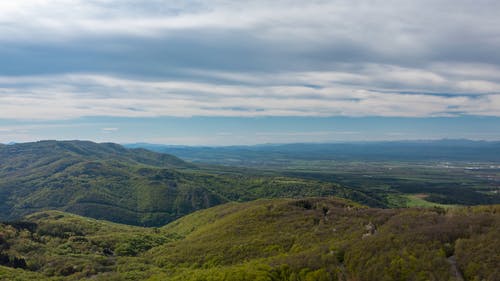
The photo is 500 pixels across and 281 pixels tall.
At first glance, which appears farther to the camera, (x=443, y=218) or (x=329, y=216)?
(x=329, y=216)

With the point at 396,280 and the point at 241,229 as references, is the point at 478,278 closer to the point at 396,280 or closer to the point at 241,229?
the point at 396,280

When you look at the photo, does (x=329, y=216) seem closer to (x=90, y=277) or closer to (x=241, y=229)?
→ (x=241, y=229)

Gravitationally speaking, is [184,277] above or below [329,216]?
below

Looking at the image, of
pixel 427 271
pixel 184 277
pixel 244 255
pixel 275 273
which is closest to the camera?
pixel 427 271

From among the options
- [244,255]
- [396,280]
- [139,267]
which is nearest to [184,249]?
[139,267]

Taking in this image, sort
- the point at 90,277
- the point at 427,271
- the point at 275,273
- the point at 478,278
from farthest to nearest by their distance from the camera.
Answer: the point at 90,277 < the point at 275,273 < the point at 427,271 < the point at 478,278

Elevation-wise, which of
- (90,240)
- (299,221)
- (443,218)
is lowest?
(90,240)

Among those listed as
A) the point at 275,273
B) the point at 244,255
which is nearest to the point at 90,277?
the point at 244,255
